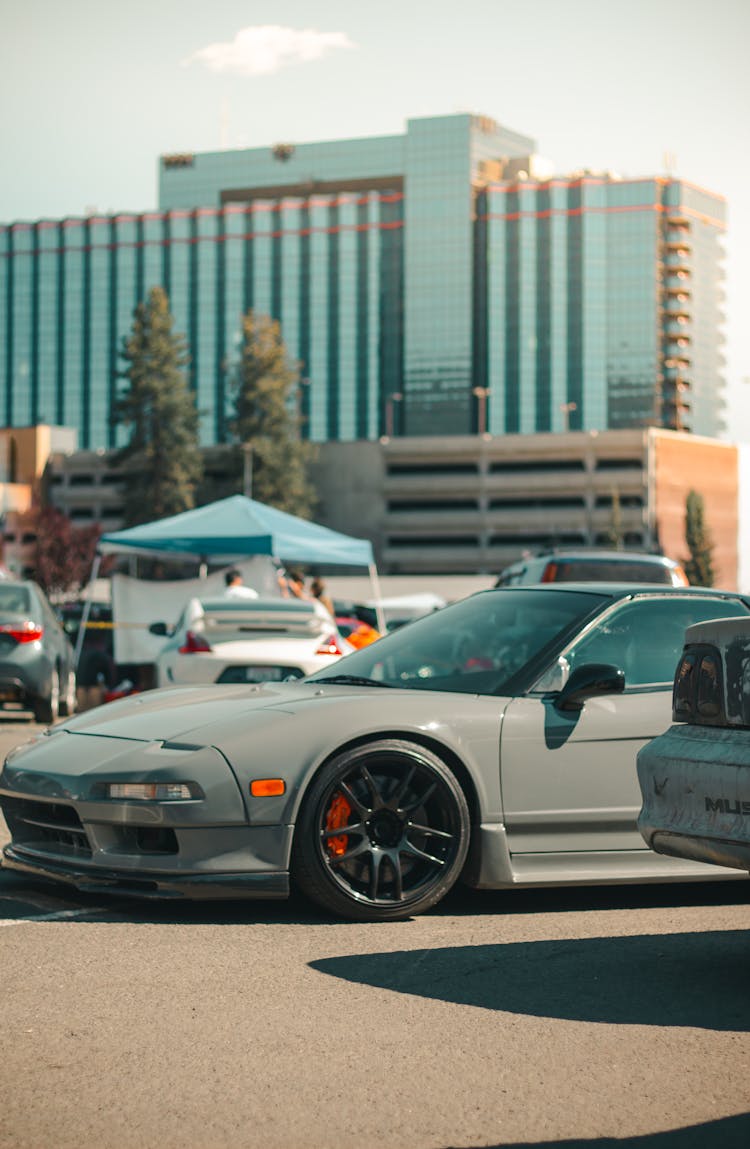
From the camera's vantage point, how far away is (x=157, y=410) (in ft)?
321

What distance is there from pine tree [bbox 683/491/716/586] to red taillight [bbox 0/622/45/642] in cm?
10364

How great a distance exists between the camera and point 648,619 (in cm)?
645

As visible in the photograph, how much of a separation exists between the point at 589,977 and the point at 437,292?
145 meters

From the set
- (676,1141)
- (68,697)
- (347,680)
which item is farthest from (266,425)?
(676,1141)

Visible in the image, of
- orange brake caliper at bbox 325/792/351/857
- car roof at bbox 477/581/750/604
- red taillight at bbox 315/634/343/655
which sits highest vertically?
car roof at bbox 477/581/750/604

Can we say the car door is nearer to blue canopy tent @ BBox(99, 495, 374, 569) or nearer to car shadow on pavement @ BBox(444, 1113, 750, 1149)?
car shadow on pavement @ BBox(444, 1113, 750, 1149)

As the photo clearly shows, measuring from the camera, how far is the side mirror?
5.93 meters

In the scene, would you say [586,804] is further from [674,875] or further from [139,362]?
[139,362]

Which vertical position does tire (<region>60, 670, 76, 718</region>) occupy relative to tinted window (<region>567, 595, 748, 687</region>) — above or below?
below

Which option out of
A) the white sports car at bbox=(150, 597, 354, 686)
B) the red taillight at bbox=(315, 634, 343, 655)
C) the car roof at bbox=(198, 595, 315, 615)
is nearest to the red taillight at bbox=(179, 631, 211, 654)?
the white sports car at bbox=(150, 597, 354, 686)

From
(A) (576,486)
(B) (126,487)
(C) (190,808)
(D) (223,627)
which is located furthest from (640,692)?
(A) (576,486)

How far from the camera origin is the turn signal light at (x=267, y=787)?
5488 mm

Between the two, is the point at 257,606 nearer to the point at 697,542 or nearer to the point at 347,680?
the point at 347,680

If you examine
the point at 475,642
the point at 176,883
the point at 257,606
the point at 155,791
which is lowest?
the point at 176,883
